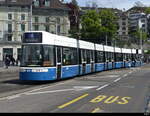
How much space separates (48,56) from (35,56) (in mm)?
859

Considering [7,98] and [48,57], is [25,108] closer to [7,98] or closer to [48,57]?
[7,98]

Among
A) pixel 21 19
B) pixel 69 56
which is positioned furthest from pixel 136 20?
pixel 69 56

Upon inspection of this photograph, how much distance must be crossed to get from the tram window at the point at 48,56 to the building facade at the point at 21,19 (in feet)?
175

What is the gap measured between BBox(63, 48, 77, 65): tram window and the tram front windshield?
280 cm

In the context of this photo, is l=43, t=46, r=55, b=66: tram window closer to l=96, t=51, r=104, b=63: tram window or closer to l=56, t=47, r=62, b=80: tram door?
l=56, t=47, r=62, b=80: tram door

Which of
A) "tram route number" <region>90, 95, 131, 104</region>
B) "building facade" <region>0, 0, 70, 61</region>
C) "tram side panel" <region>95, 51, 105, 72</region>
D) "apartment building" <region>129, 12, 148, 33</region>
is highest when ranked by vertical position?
"apartment building" <region>129, 12, 148, 33</region>

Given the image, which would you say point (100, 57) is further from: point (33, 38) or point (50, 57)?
point (33, 38)

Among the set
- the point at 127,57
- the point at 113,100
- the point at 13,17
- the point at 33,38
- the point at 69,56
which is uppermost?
the point at 13,17

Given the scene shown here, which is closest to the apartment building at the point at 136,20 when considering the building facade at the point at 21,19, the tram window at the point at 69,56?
the building facade at the point at 21,19

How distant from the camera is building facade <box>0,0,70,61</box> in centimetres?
7994

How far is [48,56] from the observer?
2103 cm

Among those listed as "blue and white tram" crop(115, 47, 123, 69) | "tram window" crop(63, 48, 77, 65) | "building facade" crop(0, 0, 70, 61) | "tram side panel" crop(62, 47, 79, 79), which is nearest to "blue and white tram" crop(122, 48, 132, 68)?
"blue and white tram" crop(115, 47, 123, 69)

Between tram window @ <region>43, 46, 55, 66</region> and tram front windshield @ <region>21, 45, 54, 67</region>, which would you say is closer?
tram front windshield @ <region>21, 45, 54, 67</region>

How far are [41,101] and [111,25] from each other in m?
75.2
